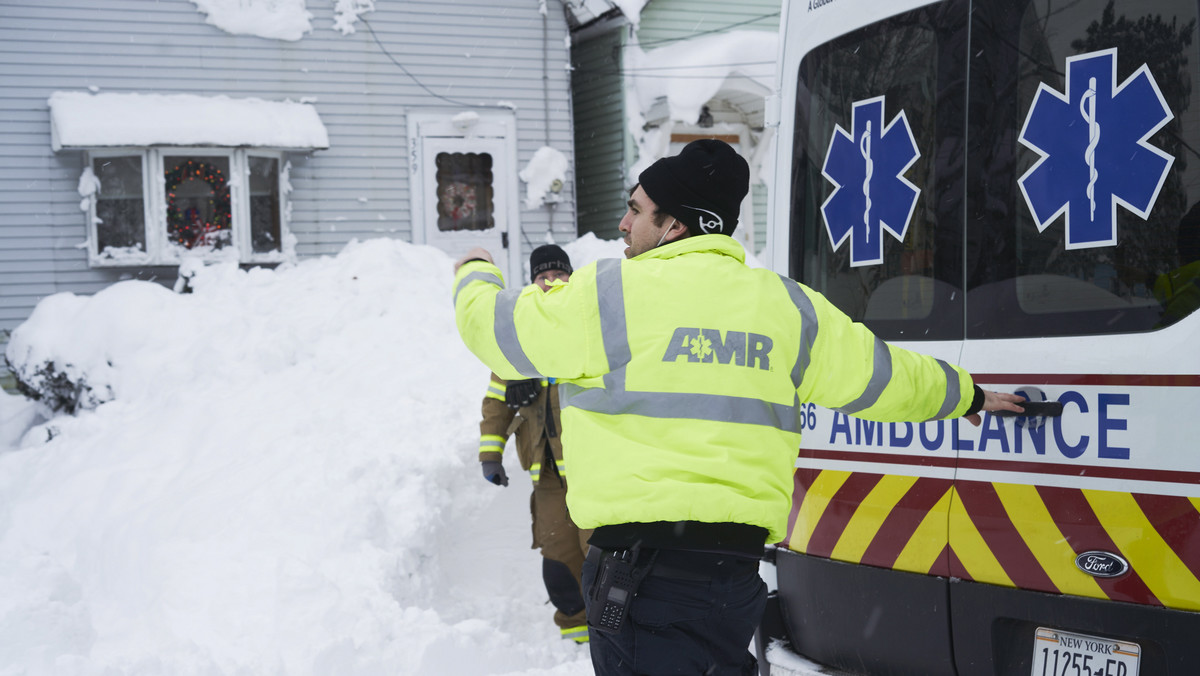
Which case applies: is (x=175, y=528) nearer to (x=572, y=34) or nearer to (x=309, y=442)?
(x=309, y=442)

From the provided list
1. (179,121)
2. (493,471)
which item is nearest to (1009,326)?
(493,471)

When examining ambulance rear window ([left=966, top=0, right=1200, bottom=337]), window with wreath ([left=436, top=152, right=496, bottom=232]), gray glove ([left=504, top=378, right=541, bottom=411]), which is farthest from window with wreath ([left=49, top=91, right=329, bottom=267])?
ambulance rear window ([left=966, top=0, right=1200, bottom=337])

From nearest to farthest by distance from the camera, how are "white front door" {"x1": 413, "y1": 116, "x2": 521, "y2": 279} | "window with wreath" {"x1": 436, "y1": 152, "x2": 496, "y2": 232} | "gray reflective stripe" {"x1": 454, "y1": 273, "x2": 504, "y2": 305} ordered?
1. "gray reflective stripe" {"x1": 454, "y1": 273, "x2": 504, "y2": 305}
2. "white front door" {"x1": 413, "y1": 116, "x2": 521, "y2": 279}
3. "window with wreath" {"x1": 436, "y1": 152, "x2": 496, "y2": 232}

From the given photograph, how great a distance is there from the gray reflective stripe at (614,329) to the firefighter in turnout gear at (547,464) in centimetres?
302

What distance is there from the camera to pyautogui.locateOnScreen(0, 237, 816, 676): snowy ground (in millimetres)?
5117

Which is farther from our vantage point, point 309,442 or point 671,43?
point 671,43

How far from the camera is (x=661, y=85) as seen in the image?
14.1m

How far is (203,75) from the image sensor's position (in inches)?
491

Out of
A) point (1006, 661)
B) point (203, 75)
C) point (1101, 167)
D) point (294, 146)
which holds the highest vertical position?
point (203, 75)

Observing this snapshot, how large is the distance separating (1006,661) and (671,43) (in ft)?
41.2

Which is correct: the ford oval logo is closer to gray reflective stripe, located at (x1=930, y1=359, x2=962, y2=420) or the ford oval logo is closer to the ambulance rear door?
the ambulance rear door

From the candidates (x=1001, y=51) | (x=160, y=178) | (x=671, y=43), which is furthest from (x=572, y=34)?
(x=1001, y=51)

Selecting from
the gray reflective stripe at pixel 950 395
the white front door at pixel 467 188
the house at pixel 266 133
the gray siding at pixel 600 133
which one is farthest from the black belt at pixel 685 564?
the gray siding at pixel 600 133

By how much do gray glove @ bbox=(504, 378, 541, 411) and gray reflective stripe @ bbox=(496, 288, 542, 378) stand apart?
2.87 meters
